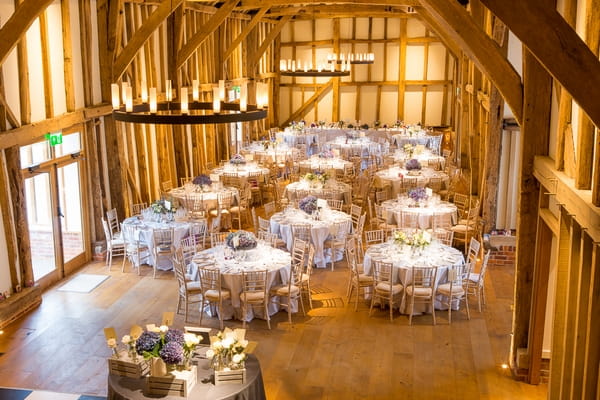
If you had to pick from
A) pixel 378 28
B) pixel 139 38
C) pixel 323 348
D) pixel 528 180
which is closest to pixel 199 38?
pixel 139 38

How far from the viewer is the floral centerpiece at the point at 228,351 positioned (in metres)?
5.95

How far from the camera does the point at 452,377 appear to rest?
7.76m

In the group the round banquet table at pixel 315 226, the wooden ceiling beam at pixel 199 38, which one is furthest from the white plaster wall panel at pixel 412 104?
the round banquet table at pixel 315 226

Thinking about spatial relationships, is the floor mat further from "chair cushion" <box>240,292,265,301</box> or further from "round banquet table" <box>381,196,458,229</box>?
"round banquet table" <box>381,196,458,229</box>

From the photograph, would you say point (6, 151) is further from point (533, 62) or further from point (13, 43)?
point (533, 62)

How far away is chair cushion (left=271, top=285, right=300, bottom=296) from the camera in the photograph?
9.23 metres

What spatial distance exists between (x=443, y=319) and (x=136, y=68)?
827 cm

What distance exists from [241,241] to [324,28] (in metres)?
17.9

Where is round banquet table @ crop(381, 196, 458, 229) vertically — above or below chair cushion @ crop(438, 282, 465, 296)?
above

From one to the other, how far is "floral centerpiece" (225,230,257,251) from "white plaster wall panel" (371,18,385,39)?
57.6ft

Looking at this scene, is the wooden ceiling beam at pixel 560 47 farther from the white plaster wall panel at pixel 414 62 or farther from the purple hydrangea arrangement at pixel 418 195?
the white plaster wall panel at pixel 414 62

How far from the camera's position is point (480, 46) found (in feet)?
23.3

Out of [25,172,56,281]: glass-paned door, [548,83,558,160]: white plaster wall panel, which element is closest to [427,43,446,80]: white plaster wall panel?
[25,172,56,281]: glass-paned door

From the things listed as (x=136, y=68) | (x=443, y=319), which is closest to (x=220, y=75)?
(x=136, y=68)
